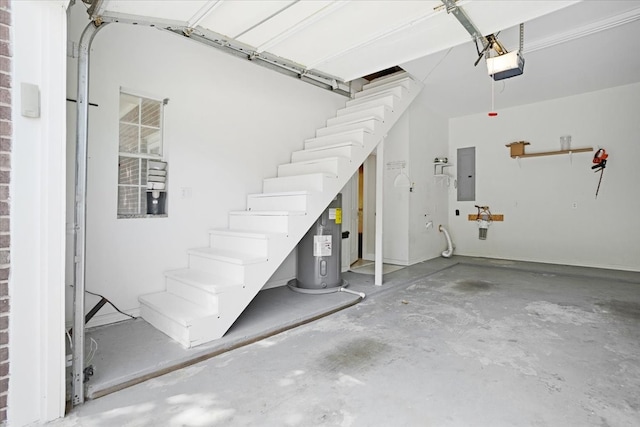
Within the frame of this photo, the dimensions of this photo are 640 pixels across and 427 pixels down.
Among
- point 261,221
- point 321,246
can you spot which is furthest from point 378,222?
point 261,221

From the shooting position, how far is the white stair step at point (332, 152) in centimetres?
394

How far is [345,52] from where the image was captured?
3082mm

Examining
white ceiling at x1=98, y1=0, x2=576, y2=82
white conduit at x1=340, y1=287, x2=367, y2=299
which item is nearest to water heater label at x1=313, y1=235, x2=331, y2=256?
white conduit at x1=340, y1=287, x2=367, y2=299

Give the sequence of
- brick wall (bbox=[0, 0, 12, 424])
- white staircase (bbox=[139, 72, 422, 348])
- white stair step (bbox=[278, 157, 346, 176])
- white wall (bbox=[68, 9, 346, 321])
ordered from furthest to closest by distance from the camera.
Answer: white stair step (bbox=[278, 157, 346, 176]), white wall (bbox=[68, 9, 346, 321]), white staircase (bbox=[139, 72, 422, 348]), brick wall (bbox=[0, 0, 12, 424])

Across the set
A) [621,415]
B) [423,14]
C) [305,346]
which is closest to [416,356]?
[305,346]

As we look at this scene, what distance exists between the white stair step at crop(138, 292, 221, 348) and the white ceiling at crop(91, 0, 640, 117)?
2.17m

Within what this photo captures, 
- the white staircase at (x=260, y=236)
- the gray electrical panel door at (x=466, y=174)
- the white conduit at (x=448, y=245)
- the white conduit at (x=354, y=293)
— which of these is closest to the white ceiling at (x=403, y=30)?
the white staircase at (x=260, y=236)

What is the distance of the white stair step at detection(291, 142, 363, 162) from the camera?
12.9 feet

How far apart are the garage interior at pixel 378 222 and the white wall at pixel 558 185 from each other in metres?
0.04

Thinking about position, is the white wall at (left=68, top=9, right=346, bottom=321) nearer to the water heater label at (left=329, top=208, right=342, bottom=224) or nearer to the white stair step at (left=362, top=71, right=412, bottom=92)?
the water heater label at (left=329, top=208, right=342, bottom=224)

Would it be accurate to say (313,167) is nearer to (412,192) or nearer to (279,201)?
(279,201)

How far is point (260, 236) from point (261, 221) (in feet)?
1.35

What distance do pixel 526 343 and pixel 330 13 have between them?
10.2ft

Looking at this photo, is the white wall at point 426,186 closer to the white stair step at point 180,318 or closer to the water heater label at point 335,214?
the water heater label at point 335,214
